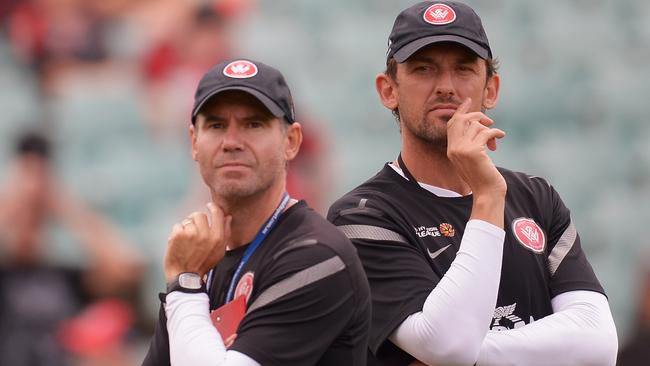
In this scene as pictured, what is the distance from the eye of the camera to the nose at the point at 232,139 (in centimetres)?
291

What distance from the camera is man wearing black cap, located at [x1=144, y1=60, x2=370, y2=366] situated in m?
2.73

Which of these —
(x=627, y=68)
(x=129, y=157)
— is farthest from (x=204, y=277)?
(x=627, y=68)

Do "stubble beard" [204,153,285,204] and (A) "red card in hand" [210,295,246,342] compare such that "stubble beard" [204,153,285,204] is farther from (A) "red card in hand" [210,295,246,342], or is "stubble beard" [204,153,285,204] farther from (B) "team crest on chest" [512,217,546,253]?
(B) "team crest on chest" [512,217,546,253]

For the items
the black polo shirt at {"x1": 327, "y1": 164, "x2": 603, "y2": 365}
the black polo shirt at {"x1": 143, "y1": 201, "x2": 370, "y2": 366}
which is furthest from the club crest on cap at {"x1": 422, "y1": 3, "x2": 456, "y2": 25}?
the black polo shirt at {"x1": 143, "y1": 201, "x2": 370, "y2": 366}

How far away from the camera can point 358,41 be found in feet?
24.1

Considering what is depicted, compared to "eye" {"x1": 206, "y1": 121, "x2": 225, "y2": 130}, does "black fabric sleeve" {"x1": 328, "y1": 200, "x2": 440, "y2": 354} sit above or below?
below

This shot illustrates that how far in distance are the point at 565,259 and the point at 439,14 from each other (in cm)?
70

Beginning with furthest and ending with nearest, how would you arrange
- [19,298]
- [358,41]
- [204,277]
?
[358,41], [19,298], [204,277]

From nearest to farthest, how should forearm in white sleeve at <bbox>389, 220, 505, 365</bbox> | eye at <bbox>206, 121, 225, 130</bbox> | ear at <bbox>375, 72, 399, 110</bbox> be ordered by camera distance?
forearm in white sleeve at <bbox>389, 220, 505, 365</bbox> → eye at <bbox>206, 121, 225, 130</bbox> → ear at <bbox>375, 72, 399, 110</bbox>

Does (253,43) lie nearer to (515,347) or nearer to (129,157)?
(129,157)

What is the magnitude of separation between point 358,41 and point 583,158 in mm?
1517

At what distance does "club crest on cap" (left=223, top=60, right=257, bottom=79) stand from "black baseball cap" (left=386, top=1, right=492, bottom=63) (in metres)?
0.38

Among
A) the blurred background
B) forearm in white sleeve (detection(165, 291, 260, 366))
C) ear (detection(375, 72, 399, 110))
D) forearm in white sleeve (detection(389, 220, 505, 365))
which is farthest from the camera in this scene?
the blurred background

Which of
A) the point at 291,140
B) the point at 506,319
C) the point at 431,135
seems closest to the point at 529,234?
the point at 506,319
